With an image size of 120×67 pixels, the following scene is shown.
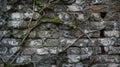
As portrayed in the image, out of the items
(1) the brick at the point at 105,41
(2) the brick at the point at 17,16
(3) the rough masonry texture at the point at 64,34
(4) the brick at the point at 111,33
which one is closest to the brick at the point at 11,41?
(3) the rough masonry texture at the point at 64,34

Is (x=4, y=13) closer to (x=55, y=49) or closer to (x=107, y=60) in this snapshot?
(x=55, y=49)

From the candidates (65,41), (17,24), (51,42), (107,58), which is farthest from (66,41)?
(17,24)

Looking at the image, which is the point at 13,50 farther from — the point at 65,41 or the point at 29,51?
the point at 65,41

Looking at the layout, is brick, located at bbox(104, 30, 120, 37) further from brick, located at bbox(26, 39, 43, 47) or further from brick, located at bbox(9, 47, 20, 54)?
brick, located at bbox(9, 47, 20, 54)

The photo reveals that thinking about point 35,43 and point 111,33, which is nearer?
point 35,43

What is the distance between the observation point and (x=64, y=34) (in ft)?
14.0

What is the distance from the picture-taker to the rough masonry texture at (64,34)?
4.20 meters

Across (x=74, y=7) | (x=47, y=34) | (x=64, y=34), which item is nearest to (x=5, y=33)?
(x=47, y=34)

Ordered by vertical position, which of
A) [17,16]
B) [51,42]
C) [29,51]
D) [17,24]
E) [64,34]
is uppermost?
[17,16]

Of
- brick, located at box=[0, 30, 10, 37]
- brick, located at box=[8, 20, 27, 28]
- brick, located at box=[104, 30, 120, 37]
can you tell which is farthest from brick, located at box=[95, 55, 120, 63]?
brick, located at box=[0, 30, 10, 37]

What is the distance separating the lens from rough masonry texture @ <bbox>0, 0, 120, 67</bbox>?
4197 millimetres

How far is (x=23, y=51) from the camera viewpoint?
13.8ft

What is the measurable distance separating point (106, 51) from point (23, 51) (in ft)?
4.09

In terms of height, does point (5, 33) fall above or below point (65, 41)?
above
